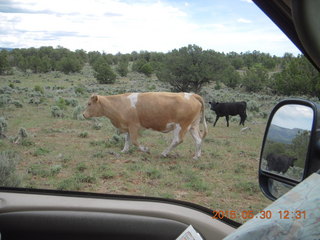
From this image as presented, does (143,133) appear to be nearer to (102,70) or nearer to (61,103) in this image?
(61,103)

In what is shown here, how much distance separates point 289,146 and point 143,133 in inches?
203

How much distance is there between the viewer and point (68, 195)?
1.96 meters

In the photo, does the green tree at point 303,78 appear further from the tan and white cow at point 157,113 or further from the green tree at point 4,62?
the green tree at point 4,62

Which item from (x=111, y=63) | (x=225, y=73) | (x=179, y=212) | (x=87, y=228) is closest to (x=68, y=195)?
(x=87, y=228)

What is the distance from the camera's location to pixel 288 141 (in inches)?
56.6

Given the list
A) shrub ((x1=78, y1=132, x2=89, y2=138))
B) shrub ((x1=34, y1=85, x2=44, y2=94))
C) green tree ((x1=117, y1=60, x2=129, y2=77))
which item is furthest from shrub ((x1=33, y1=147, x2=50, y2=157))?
green tree ((x1=117, y1=60, x2=129, y2=77))

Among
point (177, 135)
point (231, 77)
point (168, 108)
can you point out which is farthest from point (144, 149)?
point (231, 77)

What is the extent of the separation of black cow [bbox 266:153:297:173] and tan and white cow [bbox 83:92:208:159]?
13.6 feet

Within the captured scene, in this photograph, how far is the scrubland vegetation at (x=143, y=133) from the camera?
339cm

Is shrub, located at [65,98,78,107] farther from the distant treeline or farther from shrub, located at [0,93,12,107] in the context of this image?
shrub, located at [0,93,12,107]

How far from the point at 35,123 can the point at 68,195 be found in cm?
374

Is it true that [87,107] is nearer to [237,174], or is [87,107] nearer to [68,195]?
[237,174]

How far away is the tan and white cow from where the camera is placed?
588cm

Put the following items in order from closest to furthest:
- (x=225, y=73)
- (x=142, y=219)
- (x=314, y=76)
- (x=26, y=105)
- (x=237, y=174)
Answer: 1. (x=142, y=219)
2. (x=314, y=76)
3. (x=237, y=174)
4. (x=26, y=105)
5. (x=225, y=73)
